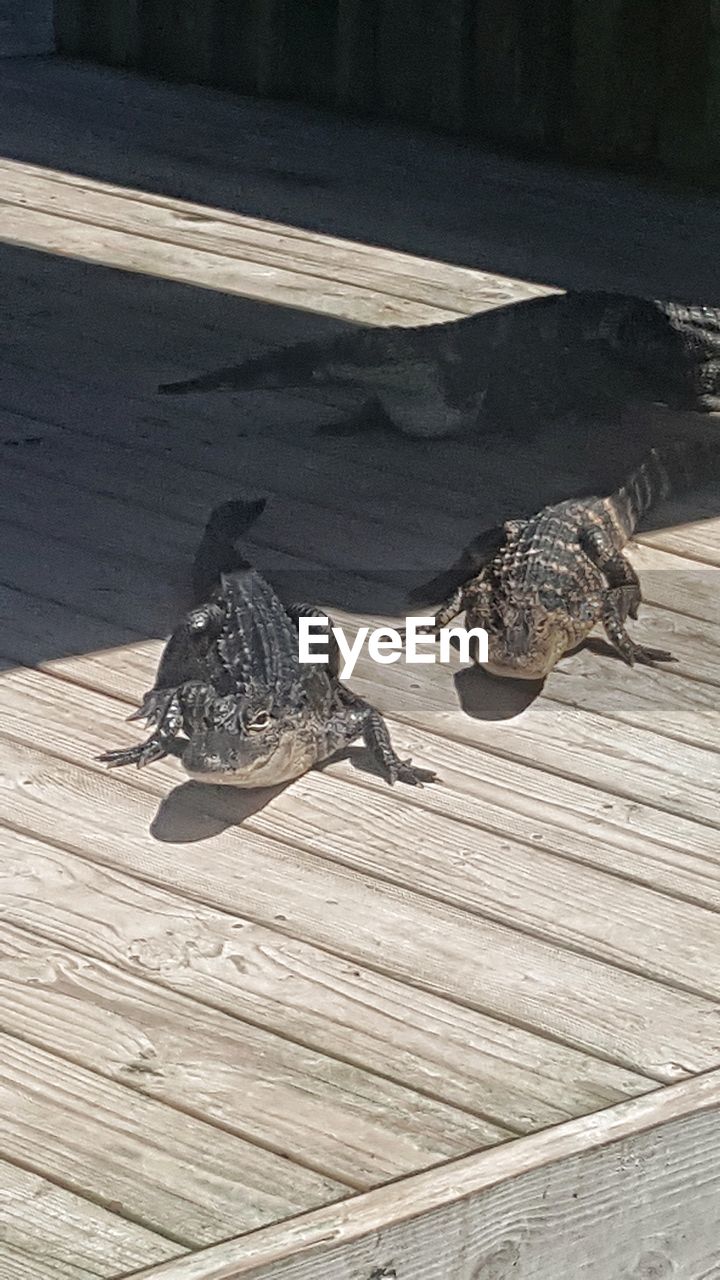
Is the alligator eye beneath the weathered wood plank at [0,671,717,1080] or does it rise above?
above

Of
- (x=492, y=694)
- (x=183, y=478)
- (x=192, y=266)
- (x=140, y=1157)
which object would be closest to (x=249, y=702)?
(x=492, y=694)

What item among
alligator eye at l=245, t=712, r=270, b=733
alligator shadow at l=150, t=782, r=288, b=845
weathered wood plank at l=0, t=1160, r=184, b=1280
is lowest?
alligator shadow at l=150, t=782, r=288, b=845

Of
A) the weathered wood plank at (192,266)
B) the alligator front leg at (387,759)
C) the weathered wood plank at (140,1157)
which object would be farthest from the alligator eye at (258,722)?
the weathered wood plank at (192,266)

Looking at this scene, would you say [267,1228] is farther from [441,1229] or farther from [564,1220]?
[564,1220]

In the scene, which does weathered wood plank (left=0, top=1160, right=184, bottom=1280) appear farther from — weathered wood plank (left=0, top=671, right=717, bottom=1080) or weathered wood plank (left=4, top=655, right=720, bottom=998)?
weathered wood plank (left=4, top=655, right=720, bottom=998)

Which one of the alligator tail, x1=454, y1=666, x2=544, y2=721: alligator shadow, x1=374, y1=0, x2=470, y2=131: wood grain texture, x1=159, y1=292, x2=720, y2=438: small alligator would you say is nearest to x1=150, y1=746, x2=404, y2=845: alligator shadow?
x1=454, y1=666, x2=544, y2=721: alligator shadow

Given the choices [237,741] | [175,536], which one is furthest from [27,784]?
[175,536]
